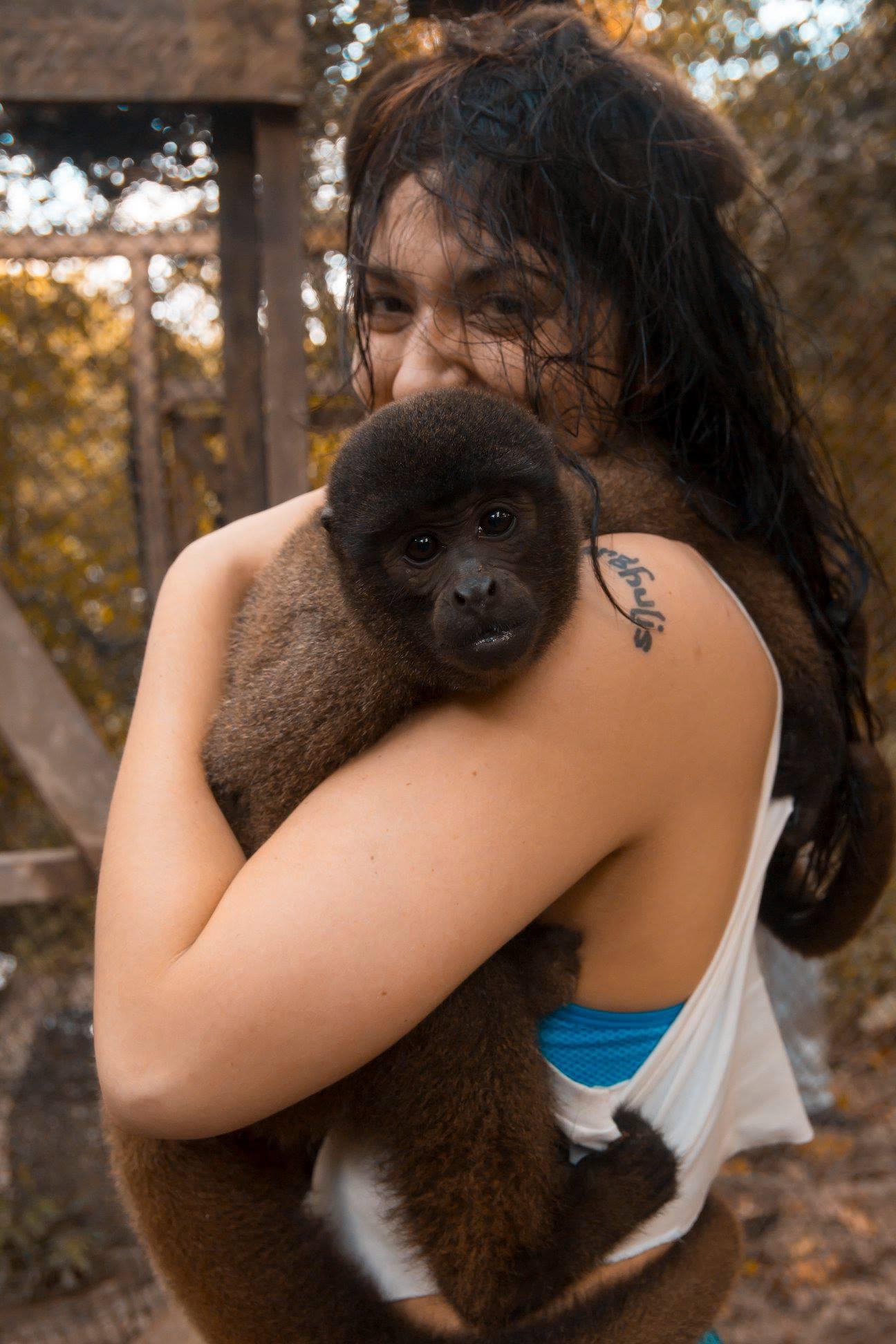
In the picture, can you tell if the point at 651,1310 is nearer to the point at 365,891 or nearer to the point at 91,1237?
the point at 365,891

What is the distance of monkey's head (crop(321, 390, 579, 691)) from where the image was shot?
144 cm

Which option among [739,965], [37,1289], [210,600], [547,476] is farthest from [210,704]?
[37,1289]

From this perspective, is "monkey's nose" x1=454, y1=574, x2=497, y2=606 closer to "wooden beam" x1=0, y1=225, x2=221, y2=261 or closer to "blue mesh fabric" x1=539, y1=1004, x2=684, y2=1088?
"blue mesh fabric" x1=539, y1=1004, x2=684, y2=1088

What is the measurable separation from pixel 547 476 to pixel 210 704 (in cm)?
66

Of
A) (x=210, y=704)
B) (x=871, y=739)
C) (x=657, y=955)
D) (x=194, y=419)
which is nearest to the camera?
(x=657, y=955)

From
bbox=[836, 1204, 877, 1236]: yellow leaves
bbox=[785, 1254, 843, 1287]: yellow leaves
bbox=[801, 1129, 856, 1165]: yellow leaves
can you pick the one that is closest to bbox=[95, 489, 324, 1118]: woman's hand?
bbox=[785, 1254, 843, 1287]: yellow leaves

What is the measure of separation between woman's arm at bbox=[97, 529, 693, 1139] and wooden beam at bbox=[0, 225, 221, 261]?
6.34 feet

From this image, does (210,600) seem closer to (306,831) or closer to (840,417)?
(306,831)

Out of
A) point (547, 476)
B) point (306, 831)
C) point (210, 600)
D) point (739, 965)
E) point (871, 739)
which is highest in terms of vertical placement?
point (547, 476)

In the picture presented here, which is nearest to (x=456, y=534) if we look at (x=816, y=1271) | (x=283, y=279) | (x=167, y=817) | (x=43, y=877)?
(x=167, y=817)

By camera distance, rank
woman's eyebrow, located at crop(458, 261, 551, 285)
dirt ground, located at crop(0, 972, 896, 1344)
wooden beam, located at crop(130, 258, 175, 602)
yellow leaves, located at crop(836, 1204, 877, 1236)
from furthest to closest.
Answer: yellow leaves, located at crop(836, 1204, 877, 1236), dirt ground, located at crop(0, 972, 896, 1344), wooden beam, located at crop(130, 258, 175, 602), woman's eyebrow, located at crop(458, 261, 551, 285)

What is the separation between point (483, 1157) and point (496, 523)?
914mm

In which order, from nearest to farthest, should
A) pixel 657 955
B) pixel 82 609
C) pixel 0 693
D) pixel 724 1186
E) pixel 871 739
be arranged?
pixel 657 955, pixel 871 739, pixel 0 693, pixel 82 609, pixel 724 1186

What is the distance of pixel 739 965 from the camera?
1.46 meters
